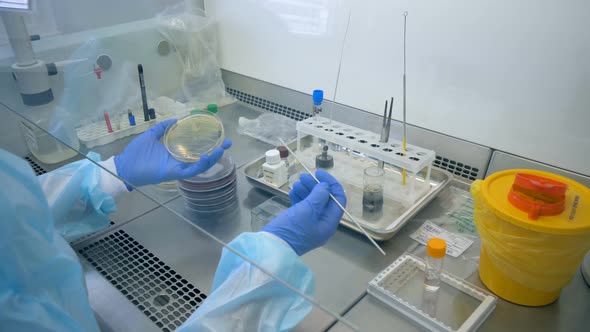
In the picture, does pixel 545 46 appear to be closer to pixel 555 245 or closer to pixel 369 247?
pixel 555 245

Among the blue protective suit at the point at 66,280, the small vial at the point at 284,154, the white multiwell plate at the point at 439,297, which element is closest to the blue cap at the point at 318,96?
the small vial at the point at 284,154

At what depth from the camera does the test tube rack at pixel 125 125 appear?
1.31 meters

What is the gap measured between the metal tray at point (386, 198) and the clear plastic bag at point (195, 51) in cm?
48

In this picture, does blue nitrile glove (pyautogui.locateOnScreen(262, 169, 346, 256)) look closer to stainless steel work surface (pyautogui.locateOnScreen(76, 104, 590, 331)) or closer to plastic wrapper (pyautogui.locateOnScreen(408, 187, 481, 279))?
stainless steel work surface (pyautogui.locateOnScreen(76, 104, 590, 331))

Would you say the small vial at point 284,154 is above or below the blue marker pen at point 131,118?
below

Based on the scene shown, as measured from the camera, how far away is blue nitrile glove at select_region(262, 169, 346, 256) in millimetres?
A: 881

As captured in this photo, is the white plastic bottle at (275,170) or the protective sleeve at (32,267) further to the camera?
the white plastic bottle at (275,170)

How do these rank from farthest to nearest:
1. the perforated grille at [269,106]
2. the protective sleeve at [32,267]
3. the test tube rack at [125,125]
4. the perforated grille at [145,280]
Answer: the perforated grille at [269,106] < the test tube rack at [125,125] < the perforated grille at [145,280] < the protective sleeve at [32,267]

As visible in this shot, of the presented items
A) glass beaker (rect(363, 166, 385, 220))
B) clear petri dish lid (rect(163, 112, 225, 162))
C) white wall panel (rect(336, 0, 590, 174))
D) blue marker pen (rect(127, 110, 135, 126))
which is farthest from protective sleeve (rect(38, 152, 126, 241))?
white wall panel (rect(336, 0, 590, 174))

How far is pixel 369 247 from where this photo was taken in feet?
3.55

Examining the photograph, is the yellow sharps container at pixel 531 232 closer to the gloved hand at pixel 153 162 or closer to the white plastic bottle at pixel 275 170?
the white plastic bottle at pixel 275 170

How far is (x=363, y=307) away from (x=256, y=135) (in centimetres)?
81

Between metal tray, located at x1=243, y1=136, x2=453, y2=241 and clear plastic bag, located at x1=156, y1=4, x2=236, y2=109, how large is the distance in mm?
481

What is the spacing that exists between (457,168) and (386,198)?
0.96ft
